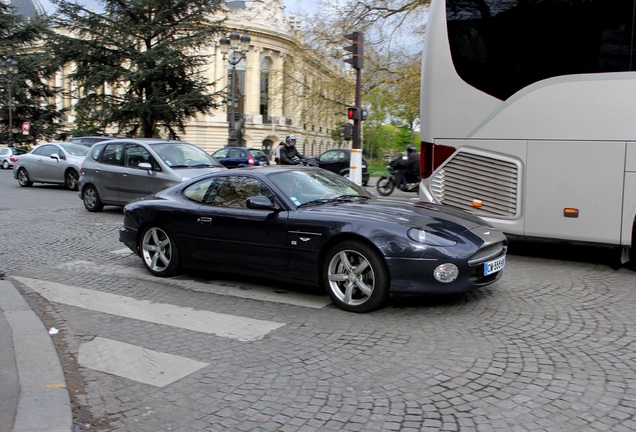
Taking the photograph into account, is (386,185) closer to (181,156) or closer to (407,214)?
(181,156)

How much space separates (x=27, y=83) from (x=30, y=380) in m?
53.1

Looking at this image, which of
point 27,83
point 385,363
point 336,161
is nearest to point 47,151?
point 336,161

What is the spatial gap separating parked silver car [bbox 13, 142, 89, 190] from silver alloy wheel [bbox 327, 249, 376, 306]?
15281 mm

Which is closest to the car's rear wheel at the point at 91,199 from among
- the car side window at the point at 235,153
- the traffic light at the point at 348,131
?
the traffic light at the point at 348,131

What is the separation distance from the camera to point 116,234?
10.2m

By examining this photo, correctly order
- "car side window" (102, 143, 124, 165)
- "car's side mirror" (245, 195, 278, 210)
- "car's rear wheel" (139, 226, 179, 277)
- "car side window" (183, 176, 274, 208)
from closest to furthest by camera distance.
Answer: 1. "car's side mirror" (245, 195, 278, 210)
2. "car side window" (183, 176, 274, 208)
3. "car's rear wheel" (139, 226, 179, 277)
4. "car side window" (102, 143, 124, 165)

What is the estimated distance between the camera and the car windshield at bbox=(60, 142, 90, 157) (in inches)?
740

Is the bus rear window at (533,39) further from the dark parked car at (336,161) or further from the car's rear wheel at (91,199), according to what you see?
the dark parked car at (336,161)

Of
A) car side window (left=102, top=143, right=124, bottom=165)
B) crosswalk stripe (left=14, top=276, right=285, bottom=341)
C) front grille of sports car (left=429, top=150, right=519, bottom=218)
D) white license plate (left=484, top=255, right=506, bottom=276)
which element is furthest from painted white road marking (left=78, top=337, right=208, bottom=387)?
car side window (left=102, top=143, right=124, bottom=165)

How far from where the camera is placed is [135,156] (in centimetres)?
1233

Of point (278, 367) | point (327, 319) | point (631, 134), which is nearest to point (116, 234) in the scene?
point (327, 319)

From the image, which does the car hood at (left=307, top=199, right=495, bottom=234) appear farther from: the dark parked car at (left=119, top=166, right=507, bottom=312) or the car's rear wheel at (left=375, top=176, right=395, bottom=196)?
the car's rear wheel at (left=375, top=176, right=395, bottom=196)

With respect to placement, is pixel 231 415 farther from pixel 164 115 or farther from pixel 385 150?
pixel 385 150

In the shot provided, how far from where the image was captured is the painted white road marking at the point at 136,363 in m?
4.02
